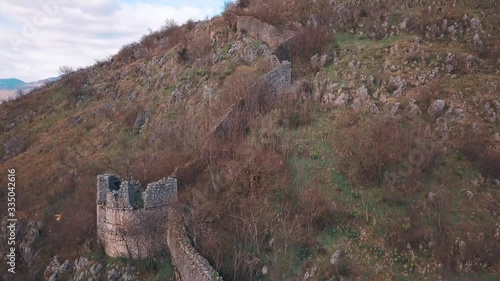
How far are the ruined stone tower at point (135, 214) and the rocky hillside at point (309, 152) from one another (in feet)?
1.97

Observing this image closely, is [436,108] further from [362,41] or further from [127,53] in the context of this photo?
[127,53]

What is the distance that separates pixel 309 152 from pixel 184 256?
25.4 feet

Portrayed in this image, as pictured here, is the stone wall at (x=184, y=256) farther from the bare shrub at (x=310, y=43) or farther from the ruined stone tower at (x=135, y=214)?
the bare shrub at (x=310, y=43)

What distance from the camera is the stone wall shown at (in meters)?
13.6

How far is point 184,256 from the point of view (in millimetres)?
14672

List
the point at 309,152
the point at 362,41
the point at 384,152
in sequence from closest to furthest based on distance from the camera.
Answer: the point at 384,152, the point at 309,152, the point at 362,41

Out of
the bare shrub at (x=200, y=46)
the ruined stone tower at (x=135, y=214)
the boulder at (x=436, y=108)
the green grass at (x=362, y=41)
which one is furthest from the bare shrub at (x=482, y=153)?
the bare shrub at (x=200, y=46)

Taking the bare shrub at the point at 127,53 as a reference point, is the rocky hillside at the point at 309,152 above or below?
below

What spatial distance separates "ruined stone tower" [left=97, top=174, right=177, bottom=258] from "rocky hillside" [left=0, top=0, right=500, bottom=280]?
0.60m

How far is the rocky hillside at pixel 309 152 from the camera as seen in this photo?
49.0 ft

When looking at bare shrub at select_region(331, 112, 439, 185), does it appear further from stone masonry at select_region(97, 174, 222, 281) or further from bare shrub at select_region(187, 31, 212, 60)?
bare shrub at select_region(187, 31, 212, 60)

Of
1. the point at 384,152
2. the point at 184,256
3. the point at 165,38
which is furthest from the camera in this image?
the point at 165,38

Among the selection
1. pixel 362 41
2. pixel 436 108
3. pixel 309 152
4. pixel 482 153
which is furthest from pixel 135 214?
pixel 362 41

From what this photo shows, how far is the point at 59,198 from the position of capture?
26.2 m
